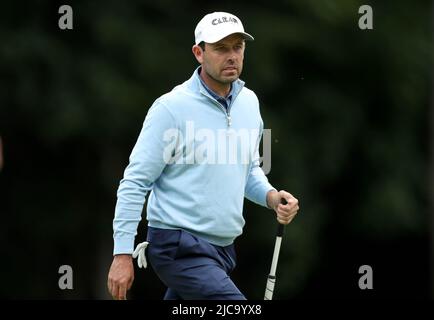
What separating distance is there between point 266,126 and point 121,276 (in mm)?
8714

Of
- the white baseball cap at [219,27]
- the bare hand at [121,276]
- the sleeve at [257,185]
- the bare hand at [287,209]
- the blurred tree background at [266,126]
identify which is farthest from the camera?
the blurred tree background at [266,126]

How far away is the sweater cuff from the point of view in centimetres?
634

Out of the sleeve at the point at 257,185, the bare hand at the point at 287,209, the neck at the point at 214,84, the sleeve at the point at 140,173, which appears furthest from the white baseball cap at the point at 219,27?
the bare hand at the point at 287,209

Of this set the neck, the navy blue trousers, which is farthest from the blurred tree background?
the navy blue trousers

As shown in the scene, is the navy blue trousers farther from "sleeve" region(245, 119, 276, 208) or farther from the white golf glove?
"sleeve" region(245, 119, 276, 208)

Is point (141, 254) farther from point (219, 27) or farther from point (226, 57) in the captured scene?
point (219, 27)

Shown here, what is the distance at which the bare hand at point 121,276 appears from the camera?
20.6 ft

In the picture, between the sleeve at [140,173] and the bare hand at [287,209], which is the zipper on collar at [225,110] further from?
the bare hand at [287,209]

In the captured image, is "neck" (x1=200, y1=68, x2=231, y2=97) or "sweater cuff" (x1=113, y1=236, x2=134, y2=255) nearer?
"sweater cuff" (x1=113, y1=236, x2=134, y2=255)

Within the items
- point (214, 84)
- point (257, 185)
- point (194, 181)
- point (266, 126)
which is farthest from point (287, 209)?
point (266, 126)

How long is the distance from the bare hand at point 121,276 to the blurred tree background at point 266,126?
863cm

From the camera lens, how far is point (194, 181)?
21.0 feet
